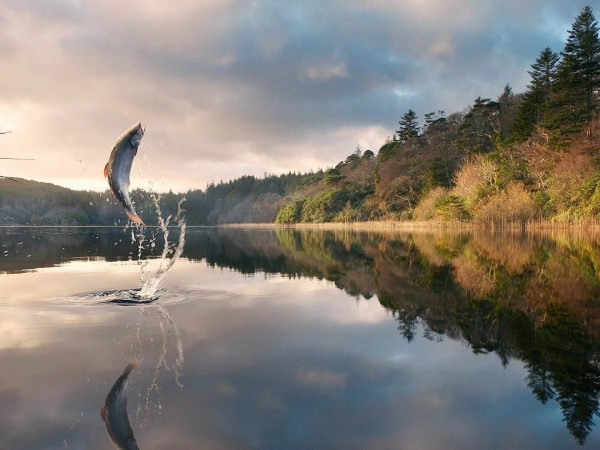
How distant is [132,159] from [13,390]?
3192 millimetres

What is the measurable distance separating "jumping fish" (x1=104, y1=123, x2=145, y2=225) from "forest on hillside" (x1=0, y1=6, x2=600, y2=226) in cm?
3291

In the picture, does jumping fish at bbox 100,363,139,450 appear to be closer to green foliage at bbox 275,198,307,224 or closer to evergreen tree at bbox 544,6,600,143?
evergreen tree at bbox 544,6,600,143

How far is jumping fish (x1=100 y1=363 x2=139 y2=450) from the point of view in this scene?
3.20m

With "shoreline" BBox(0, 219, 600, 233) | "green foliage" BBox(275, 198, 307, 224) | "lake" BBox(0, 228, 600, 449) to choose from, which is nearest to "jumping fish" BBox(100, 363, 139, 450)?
"lake" BBox(0, 228, 600, 449)

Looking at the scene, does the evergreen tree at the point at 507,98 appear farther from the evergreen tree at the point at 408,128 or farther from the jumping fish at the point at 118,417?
the jumping fish at the point at 118,417

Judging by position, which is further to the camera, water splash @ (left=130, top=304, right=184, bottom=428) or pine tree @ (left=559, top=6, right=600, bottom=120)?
pine tree @ (left=559, top=6, right=600, bottom=120)

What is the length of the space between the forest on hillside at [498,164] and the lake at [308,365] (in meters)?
28.7

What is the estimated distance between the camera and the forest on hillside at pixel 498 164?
35281mm

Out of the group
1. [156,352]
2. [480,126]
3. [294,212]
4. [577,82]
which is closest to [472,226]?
[577,82]

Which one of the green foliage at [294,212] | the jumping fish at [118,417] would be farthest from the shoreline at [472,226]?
the jumping fish at [118,417]

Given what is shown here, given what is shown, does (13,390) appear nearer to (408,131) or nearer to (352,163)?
(408,131)

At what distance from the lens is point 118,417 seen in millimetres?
3584

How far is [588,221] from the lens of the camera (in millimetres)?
31672

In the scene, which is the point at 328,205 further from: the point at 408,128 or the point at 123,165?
the point at 123,165
